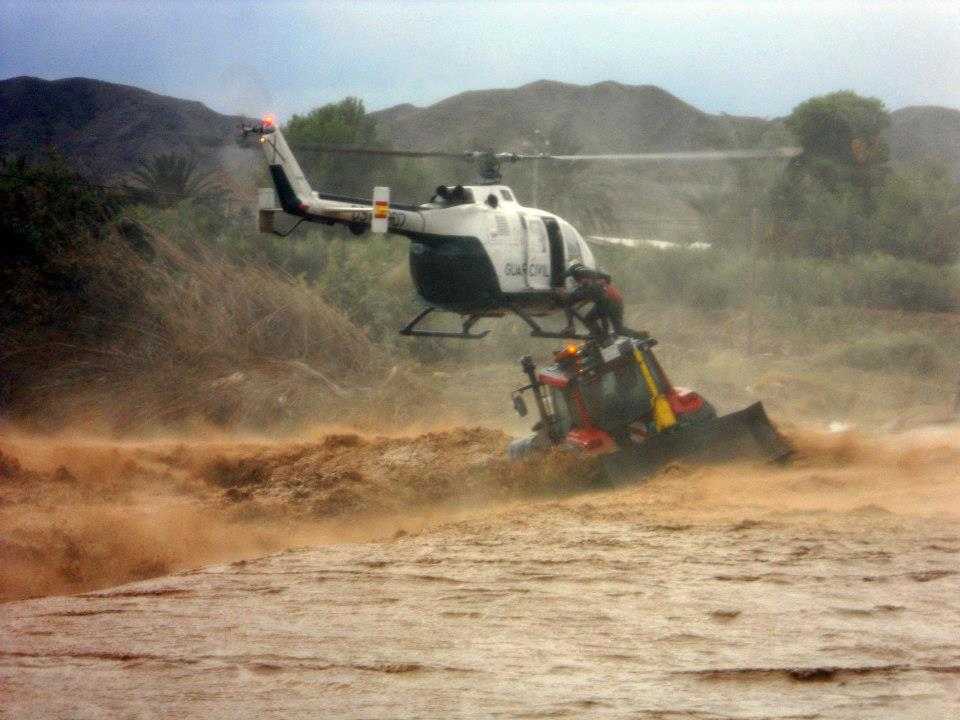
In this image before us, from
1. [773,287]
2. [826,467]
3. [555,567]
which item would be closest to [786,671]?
[555,567]

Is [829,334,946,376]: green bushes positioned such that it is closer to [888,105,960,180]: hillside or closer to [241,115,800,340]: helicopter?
[241,115,800,340]: helicopter

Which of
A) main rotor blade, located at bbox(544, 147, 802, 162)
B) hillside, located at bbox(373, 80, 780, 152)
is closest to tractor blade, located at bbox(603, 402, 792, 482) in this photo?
main rotor blade, located at bbox(544, 147, 802, 162)

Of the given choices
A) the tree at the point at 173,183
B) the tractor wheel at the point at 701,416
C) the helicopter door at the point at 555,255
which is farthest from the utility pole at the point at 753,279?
the helicopter door at the point at 555,255

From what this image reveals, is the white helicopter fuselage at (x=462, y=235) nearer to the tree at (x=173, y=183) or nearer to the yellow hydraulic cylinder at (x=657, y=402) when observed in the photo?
the yellow hydraulic cylinder at (x=657, y=402)

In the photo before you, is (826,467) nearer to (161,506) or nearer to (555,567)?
(555,567)

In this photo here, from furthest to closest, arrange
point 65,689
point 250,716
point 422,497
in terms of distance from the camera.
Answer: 1. point 422,497
2. point 65,689
3. point 250,716
